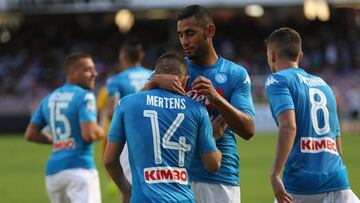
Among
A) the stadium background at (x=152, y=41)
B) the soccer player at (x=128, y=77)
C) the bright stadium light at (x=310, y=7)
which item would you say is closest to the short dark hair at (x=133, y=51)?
the soccer player at (x=128, y=77)

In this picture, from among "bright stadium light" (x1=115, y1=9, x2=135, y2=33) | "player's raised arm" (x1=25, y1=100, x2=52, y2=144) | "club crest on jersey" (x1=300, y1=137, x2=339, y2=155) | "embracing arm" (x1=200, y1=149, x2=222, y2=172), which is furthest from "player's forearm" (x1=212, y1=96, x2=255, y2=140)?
"bright stadium light" (x1=115, y1=9, x2=135, y2=33)

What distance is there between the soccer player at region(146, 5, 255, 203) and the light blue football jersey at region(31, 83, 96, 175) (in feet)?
9.34

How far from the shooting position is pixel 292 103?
6570mm

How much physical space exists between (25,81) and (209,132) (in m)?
32.2

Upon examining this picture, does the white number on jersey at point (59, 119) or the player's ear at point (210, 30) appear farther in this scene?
the white number on jersey at point (59, 119)

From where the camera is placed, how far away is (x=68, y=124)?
9.20 metres

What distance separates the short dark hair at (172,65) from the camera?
5910 mm

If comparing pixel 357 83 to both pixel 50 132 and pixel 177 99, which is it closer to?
pixel 50 132

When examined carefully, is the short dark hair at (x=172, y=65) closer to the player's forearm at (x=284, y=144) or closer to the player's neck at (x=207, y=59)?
the player's neck at (x=207, y=59)

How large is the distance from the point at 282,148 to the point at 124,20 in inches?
1367

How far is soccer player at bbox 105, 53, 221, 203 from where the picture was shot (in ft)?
18.9

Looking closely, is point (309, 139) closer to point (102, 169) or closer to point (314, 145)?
point (314, 145)

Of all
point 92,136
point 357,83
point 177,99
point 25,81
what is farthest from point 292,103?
point 25,81

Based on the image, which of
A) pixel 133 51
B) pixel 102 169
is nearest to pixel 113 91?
pixel 133 51
